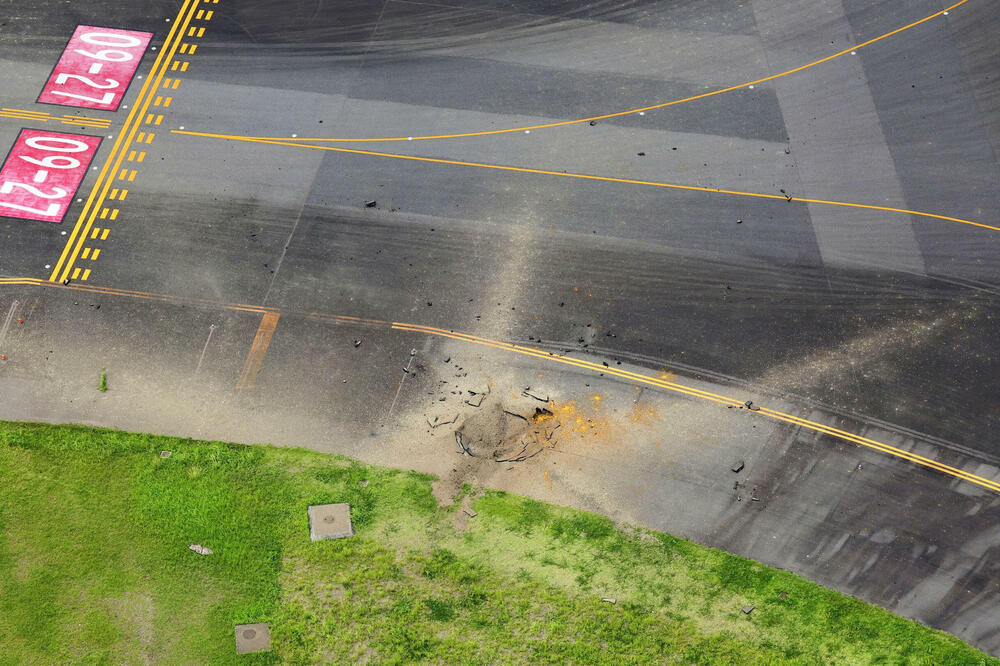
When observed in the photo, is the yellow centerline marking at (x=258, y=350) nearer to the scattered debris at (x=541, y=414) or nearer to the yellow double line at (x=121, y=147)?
the yellow double line at (x=121, y=147)

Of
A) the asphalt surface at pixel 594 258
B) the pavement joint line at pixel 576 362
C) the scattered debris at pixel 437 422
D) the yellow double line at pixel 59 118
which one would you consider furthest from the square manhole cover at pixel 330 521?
the yellow double line at pixel 59 118

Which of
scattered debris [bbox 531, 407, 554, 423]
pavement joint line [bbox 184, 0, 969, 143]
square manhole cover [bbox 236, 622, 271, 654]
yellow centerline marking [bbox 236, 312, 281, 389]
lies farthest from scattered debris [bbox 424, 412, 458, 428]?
pavement joint line [bbox 184, 0, 969, 143]

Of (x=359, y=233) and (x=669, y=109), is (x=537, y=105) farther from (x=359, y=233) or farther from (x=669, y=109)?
(x=359, y=233)

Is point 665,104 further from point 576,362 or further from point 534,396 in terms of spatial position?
point 534,396

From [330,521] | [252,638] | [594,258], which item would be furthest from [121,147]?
[252,638]

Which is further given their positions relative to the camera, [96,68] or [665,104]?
[96,68]

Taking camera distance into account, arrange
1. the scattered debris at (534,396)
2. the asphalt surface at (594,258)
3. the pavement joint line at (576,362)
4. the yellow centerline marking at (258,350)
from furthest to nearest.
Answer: the yellow centerline marking at (258,350)
the scattered debris at (534,396)
the pavement joint line at (576,362)
the asphalt surface at (594,258)
